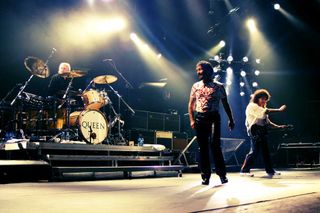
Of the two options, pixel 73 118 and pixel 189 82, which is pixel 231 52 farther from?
pixel 73 118

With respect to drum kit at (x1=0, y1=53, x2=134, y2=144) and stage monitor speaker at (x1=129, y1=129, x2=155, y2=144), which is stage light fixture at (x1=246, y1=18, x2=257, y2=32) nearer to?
stage monitor speaker at (x1=129, y1=129, x2=155, y2=144)

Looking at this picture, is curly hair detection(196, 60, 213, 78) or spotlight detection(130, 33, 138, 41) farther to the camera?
spotlight detection(130, 33, 138, 41)

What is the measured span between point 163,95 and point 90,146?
288 inches

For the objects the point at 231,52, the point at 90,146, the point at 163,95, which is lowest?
the point at 90,146

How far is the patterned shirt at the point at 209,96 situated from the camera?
5137 mm

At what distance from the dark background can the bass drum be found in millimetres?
3354

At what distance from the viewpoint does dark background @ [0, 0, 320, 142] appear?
10.8m

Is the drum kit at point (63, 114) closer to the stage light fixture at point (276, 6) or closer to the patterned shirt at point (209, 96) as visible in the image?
the patterned shirt at point (209, 96)

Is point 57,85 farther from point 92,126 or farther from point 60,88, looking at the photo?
point 92,126

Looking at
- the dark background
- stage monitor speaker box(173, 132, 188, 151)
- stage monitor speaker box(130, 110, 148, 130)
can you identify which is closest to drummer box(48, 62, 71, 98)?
the dark background

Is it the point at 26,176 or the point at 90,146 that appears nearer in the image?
the point at 26,176

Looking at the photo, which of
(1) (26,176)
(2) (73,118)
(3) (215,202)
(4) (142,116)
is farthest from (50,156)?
(4) (142,116)

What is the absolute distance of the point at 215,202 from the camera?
3.23 meters

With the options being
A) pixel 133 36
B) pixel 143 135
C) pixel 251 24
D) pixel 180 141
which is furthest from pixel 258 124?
pixel 251 24
